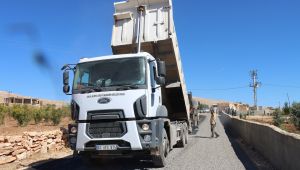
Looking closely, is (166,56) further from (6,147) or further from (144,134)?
(6,147)

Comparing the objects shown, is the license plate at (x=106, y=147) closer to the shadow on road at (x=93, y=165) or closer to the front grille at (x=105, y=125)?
the front grille at (x=105, y=125)

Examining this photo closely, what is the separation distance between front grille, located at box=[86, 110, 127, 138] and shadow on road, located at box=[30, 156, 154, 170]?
155cm

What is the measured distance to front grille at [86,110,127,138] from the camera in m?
8.85

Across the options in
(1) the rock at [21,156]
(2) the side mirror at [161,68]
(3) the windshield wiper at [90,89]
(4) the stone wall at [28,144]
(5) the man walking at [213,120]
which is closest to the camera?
(3) the windshield wiper at [90,89]

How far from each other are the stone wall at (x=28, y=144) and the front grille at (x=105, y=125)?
361 cm

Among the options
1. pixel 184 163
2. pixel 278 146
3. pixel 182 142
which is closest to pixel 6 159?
pixel 184 163

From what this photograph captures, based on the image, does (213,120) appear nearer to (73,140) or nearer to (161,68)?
(161,68)

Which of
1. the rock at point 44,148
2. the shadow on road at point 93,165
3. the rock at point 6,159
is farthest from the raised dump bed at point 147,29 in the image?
the rock at point 6,159

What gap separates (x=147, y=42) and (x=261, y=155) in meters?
5.12

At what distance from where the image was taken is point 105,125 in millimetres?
8953

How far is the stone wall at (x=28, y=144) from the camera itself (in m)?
11.3

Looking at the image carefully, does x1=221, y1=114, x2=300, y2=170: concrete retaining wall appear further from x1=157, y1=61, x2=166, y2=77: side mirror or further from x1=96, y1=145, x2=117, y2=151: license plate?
x1=96, y1=145, x2=117, y2=151: license plate

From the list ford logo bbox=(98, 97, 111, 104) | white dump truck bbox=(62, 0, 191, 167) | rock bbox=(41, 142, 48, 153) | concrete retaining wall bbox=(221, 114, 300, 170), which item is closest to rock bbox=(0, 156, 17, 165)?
rock bbox=(41, 142, 48, 153)

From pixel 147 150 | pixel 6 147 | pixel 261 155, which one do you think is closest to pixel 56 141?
pixel 6 147
